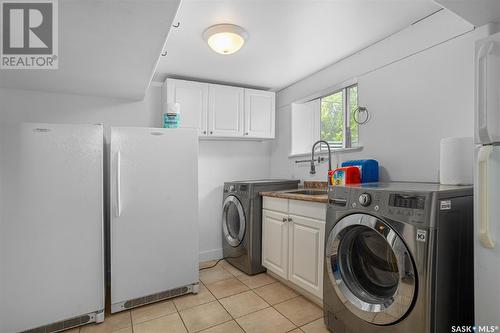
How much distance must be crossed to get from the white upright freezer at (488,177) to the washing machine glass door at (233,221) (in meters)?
1.95

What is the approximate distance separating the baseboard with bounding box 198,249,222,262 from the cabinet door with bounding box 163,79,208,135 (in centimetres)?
146

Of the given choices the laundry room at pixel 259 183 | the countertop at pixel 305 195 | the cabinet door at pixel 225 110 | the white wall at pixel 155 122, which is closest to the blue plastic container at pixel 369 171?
the laundry room at pixel 259 183

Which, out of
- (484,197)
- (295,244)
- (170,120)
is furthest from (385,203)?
(170,120)

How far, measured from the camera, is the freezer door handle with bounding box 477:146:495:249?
3.59 ft

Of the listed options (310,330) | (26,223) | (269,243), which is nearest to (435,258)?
(310,330)

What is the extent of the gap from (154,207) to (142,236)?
244 mm

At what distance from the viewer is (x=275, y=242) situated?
247cm

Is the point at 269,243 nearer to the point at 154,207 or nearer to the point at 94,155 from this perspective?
the point at 154,207

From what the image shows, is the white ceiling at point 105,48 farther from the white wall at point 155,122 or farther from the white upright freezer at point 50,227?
the white upright freezer at point 50,227

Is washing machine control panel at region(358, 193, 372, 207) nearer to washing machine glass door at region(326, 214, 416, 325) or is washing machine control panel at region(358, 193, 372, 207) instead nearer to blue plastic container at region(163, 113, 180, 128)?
washing machine glass door at region(326, 214, 416, 325)

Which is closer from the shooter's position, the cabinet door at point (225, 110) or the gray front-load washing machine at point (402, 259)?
the gray front-load washing machine at point (402, 259)

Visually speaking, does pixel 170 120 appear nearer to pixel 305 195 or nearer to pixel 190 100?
pixel 190 100

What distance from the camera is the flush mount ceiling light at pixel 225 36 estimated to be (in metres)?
1.88

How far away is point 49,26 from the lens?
1371mm
